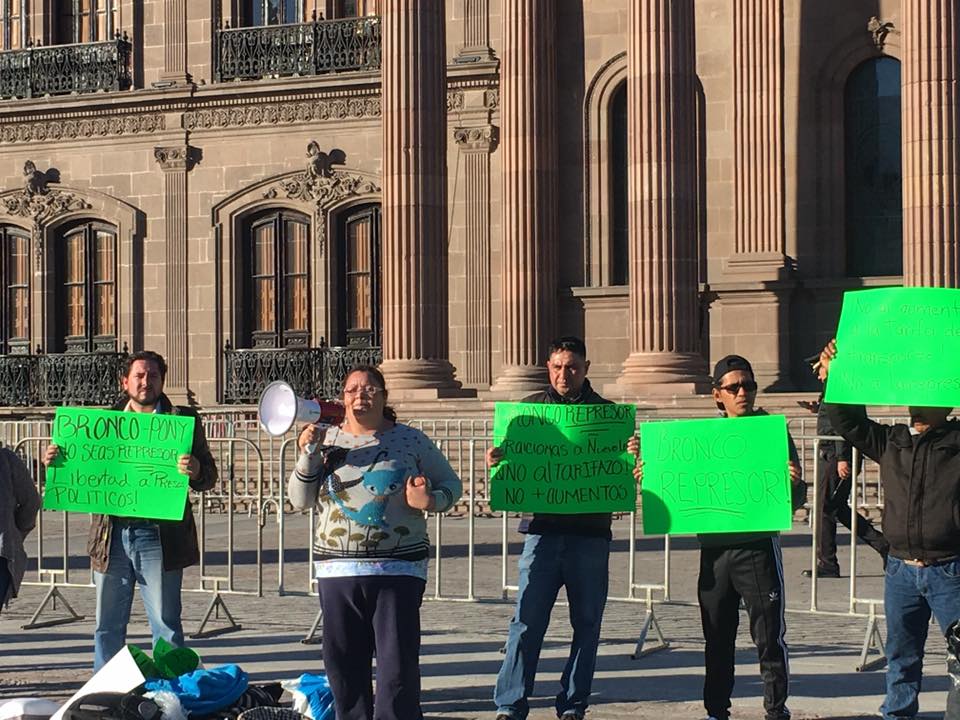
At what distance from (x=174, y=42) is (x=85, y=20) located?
218 cm

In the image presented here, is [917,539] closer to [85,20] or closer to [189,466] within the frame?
[189,466]

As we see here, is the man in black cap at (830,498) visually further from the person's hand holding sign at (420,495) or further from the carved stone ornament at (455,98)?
the carved stone ornament at (455,98)

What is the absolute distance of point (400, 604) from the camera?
26.5 feet

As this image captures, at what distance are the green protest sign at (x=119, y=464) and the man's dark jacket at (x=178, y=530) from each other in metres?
0.07

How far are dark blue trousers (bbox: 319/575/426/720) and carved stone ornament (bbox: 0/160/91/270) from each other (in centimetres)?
2330

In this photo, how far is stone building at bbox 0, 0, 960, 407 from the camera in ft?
73.6

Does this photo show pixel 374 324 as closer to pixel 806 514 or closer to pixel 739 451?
pixel 806 514

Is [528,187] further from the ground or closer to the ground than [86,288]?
further from the ground

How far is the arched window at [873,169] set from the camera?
82.6 feet

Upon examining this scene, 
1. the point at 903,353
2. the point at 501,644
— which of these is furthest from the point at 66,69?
the point at 903,353

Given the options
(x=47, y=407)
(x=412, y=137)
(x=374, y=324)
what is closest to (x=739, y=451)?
(x=412, y=137)

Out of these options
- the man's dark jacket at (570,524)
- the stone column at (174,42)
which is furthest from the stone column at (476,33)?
the man's dark jacket at (570,524)

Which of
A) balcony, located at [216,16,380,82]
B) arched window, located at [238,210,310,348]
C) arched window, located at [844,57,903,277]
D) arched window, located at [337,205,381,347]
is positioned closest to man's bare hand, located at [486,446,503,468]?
arched window, located at [844,57,903,277]

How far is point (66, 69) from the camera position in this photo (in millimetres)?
30469
